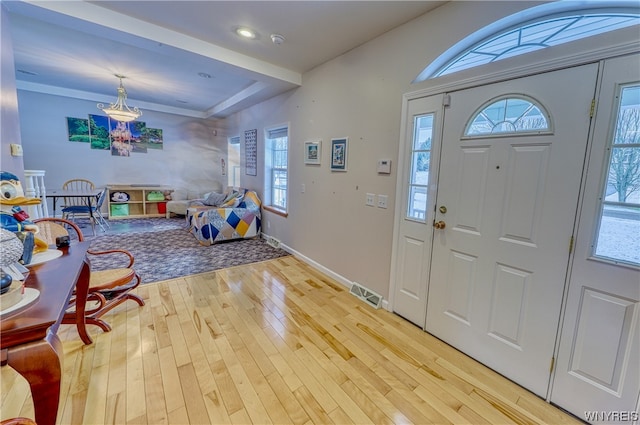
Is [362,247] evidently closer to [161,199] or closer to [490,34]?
[490,34]

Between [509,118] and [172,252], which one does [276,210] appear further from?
[509,118]

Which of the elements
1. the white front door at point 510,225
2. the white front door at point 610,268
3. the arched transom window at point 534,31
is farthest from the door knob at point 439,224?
the arched transom window at point 534,31

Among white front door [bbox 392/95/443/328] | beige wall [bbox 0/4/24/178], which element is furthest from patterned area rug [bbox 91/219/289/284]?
white front door [bbox 392/95/443/328]

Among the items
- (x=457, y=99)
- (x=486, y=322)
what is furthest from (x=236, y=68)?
(x=486, y=322)

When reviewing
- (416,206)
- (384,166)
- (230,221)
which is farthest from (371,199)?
(230,221)

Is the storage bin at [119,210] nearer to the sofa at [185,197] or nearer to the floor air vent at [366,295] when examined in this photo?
the sofa at [185,197]

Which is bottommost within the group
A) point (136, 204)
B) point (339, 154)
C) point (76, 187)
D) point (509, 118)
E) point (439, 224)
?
point (136, 204)

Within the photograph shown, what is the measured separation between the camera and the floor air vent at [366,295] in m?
2.64

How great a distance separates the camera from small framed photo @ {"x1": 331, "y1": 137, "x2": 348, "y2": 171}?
9.72 ft

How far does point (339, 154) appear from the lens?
119 inches

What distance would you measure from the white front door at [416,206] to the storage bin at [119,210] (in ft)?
21.6

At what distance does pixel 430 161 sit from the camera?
214cm

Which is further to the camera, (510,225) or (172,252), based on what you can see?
(172,252)

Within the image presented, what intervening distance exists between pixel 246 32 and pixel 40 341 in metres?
2.76
